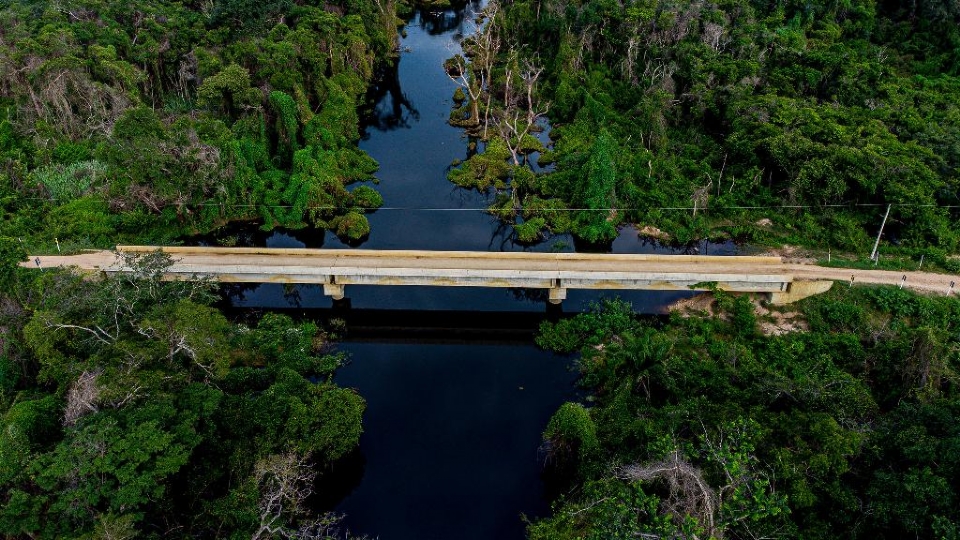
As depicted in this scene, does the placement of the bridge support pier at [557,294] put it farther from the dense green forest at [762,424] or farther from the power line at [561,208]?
the power line at [561,208]

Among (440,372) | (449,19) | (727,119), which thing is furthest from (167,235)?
(449,19)

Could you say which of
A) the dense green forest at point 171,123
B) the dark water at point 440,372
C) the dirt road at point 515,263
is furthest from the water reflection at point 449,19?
the dirt road at point 515,263

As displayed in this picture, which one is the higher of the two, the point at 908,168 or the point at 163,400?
the point at 908,168

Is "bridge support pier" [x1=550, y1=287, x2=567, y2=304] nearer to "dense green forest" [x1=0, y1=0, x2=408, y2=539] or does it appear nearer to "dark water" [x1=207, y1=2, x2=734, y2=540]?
"dark water" [x1=207, y1=2, x2=734, y2=540]

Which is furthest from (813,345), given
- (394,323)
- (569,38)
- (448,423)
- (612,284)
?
(569,38)

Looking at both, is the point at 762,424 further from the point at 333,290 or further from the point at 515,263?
the point at 333,290

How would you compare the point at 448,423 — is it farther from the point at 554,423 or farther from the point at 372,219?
the point at 372,219

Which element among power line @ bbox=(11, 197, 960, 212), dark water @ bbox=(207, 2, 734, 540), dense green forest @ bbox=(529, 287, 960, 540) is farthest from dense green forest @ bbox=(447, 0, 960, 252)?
dense green forest @ bbox=(529, 287, 960, 540)
